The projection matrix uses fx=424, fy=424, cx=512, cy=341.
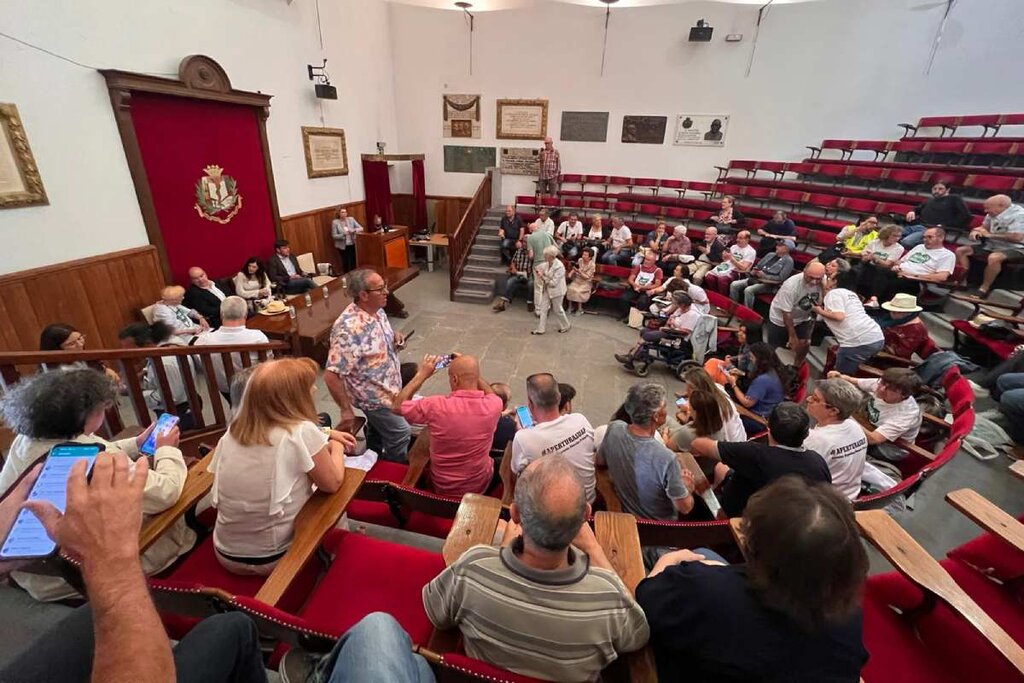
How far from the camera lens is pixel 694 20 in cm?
859

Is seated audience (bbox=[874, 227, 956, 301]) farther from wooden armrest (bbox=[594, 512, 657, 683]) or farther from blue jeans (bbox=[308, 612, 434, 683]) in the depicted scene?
blue jeans (bbox=[308, 612, 434, 683])

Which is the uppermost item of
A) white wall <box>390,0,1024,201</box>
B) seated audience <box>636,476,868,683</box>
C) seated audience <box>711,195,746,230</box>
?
white wall <box>390,0,1024,201</box>

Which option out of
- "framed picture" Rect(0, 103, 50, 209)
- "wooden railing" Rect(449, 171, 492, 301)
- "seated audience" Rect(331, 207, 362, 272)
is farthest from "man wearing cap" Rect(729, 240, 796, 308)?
"framed picture" Rect(0, 103, 50, 209)

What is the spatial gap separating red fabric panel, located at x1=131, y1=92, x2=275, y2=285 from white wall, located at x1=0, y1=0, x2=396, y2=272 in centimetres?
33

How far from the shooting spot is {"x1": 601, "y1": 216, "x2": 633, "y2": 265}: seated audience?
7737 millimetres

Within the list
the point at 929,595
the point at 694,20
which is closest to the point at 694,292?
the point at 929,595

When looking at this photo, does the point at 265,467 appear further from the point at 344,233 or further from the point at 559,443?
the point at 344,233

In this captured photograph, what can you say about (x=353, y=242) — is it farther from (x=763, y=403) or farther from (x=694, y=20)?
(x=694, y=20)

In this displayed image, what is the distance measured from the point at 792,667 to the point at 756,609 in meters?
0.12

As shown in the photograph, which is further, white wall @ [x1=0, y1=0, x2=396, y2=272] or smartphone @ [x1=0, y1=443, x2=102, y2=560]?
→ white wall @ [x1=0, y1=0, x2=396, y2=272]

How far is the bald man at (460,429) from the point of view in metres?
2.11

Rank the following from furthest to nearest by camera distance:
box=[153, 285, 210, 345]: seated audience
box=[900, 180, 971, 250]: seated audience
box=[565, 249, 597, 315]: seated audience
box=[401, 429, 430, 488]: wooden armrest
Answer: box=[565, 249, 597, 315]: seated audience
box=[900, 180, 971, 250]: seated audience
box=[153, 285, 210, 345]: seated audience
box=[401, 429, 430, 488]: wooden armrest

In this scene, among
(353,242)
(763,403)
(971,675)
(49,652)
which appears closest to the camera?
(49,652)

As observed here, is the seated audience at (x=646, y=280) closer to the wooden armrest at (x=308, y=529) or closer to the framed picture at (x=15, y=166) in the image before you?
the wooden armrest at (x=308, y=529)
